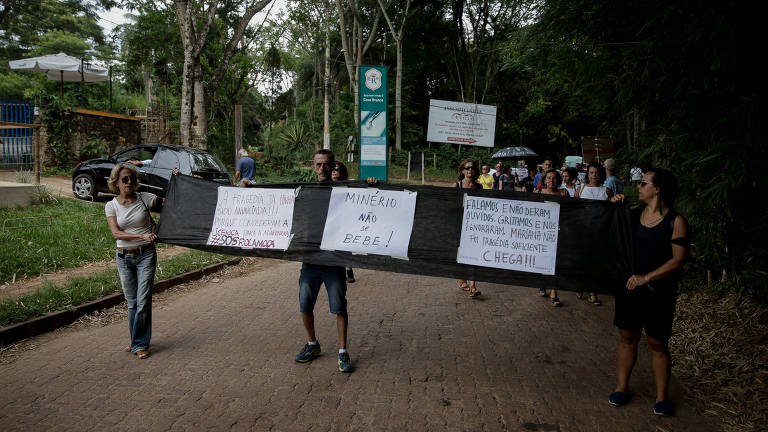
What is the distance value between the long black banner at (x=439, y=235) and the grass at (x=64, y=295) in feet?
6.88

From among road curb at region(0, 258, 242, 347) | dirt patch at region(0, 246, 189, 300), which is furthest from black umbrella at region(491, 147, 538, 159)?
road curb at region(0, 258, 242, 347)

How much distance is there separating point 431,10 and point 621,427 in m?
36.0

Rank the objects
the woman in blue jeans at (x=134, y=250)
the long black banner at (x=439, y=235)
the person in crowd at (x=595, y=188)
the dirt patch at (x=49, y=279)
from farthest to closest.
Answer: the person in crowd at (x=595, y=188) → the dirt patch at (x=49, y=279) → the woman in blue jeans at (x=134, y=250) → the long black banner at (x=439, y=235)

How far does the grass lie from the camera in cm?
577

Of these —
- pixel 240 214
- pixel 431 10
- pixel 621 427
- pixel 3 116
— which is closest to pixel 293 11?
pixel 431 10

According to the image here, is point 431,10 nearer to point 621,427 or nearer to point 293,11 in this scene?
point 293,11

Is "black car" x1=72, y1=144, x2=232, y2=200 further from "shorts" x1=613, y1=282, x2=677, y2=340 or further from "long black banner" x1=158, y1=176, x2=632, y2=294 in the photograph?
"shorts" x1=613, y1=282, x2=677, y2=340

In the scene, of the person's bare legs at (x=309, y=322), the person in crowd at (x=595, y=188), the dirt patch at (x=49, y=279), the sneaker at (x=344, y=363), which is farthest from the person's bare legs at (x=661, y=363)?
the dirt patch at (x=49, y=279)

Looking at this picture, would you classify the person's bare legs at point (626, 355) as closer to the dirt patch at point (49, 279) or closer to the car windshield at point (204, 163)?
the dirt patch at point (49, 279)

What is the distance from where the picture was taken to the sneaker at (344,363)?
15.0ft

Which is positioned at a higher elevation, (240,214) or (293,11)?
(293,11)

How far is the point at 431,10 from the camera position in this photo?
35.8 meters

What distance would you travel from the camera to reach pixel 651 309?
3.83 metres

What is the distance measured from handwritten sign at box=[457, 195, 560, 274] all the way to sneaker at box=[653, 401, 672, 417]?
1.27 m
